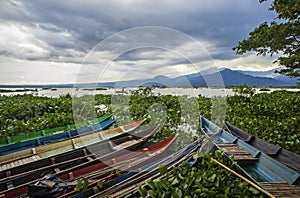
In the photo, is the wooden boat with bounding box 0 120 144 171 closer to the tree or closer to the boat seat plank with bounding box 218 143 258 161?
the boat seat plank with bounding box 218 143 258 161

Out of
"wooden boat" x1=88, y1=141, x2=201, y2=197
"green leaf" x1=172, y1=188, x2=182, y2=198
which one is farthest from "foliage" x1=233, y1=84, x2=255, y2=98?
"green leaf" x1=172, y1=188, x2=182, y2=198

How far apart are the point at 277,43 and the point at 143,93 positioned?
623 centimetres

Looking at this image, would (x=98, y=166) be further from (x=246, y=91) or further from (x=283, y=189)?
(x=246, y=91)

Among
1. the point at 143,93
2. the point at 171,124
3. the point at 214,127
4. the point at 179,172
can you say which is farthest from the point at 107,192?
the point at 143,93

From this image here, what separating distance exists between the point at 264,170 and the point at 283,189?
2.01 ft

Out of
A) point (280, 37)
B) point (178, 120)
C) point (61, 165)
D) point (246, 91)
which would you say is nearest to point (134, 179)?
point (61, 165)

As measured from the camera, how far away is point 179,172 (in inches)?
92.5

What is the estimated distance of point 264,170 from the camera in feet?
8.54

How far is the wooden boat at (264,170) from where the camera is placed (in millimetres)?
2055

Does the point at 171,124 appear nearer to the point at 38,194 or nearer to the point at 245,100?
the point at 38,194

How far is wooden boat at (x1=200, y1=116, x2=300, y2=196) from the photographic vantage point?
2.05 metres

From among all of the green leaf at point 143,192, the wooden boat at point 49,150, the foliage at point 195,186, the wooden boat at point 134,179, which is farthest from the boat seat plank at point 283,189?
the wooden boat at point 49,150

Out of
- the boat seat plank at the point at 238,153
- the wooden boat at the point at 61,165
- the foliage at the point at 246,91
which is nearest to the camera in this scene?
the wooden boat at the point at 61,165

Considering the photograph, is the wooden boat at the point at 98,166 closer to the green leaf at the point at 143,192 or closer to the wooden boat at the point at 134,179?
the wooden boat at the point at 134,179
